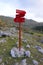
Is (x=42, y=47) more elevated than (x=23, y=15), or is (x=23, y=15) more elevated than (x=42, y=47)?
(x=23, y=15)

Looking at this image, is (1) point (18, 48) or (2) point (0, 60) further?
(1) point (18, 48)

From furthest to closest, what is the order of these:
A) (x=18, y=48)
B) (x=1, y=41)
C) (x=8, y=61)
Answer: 1. (x=1, y=41)
2. (x=18, y=48)
3. (x=8, y=61)

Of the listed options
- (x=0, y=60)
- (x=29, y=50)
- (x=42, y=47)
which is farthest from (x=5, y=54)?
(x=42, y=47)

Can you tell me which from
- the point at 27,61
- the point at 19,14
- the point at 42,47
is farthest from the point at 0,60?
the point at 42,47

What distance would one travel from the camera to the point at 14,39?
479 inches

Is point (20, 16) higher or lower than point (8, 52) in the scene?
higher

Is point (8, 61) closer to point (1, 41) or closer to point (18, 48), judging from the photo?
point (18, 48)

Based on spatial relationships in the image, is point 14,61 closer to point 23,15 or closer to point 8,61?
point 8,61

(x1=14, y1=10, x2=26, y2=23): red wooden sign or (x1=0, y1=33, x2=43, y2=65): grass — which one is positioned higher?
(x1=14, y1=10, x2=26, y2=23): red wooden sign

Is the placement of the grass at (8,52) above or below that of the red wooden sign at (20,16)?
below

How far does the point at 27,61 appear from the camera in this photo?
10117 millimetres

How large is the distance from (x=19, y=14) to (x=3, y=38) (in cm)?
215

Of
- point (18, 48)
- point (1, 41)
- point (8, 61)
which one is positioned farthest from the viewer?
point (1, 41)

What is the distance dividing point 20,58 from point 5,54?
70 centimetres
